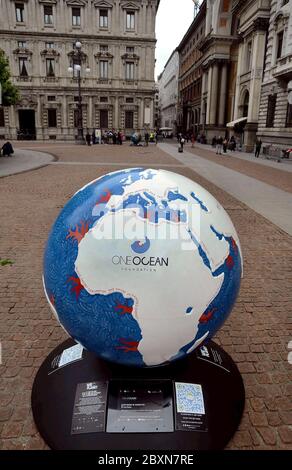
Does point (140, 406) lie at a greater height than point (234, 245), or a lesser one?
lesser

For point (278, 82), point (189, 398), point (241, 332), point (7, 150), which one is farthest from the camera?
point (278, 82)

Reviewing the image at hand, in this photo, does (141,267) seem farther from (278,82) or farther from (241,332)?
(278,82)

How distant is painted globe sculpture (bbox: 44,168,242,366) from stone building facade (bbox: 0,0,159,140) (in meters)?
51.6

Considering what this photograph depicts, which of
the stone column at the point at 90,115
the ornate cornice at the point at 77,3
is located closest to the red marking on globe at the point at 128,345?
the stone column at the point at 90,115

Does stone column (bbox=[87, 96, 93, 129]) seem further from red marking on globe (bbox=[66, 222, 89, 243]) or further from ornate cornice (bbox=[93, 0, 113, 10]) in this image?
red marking on globe (bbox=[66, 222, 89, 243])

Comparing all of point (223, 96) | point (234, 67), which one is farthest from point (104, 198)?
point (223, 96)

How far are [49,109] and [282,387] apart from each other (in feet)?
174

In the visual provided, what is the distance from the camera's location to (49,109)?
50.3m

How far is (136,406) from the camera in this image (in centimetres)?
250

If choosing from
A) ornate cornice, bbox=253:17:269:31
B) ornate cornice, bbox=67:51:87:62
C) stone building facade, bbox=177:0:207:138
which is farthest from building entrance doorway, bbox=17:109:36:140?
ornate cornice, bbox=253:17:269:31

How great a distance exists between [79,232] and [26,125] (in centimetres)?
5394

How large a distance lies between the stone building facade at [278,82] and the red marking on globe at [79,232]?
27.0 metres

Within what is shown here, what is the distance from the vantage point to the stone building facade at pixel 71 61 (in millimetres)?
47750

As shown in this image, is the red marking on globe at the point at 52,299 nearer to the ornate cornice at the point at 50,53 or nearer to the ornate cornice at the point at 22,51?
the ornate cornice at the point at 50,53
